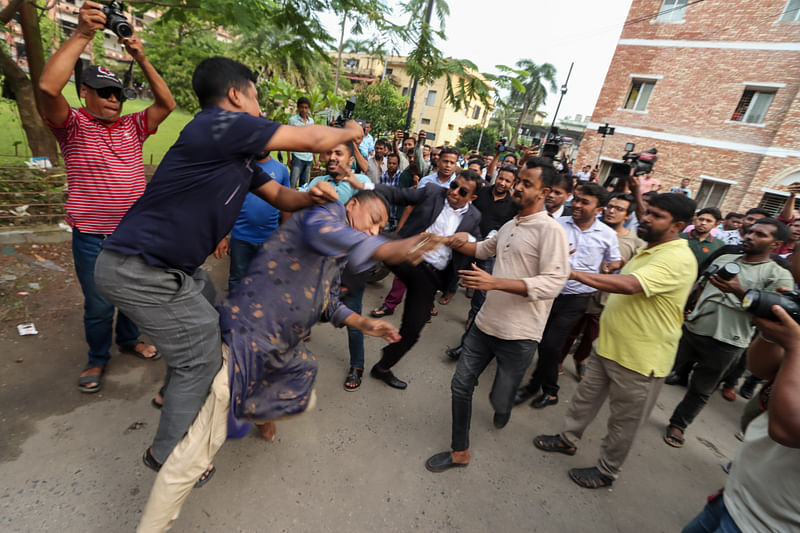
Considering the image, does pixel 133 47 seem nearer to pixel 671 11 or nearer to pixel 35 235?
pixel 35 235

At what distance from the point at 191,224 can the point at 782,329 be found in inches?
84.1

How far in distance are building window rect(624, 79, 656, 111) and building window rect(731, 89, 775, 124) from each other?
286cm

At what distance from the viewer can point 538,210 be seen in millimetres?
2314

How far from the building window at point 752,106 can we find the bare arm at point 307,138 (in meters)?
17.1

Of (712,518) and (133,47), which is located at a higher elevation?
(133,47)

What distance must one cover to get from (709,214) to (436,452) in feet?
13.7

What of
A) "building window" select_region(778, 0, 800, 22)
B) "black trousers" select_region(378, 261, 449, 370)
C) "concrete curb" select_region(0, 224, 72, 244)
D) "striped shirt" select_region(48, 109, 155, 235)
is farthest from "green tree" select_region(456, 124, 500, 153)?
"striped shirt" select_region(48, 109, 155, 235)

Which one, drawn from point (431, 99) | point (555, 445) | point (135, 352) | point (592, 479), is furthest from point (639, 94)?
point (431, 99)

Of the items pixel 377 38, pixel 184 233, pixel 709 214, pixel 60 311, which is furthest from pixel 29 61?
pixel 709 214

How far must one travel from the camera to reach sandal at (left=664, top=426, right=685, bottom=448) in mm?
3152

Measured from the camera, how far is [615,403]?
8.04ft

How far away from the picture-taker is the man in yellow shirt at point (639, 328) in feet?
7.11

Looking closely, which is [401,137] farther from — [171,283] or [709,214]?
[171,283]

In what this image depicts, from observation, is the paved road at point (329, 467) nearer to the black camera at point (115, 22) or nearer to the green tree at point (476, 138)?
the black camera at point (115, 22)
